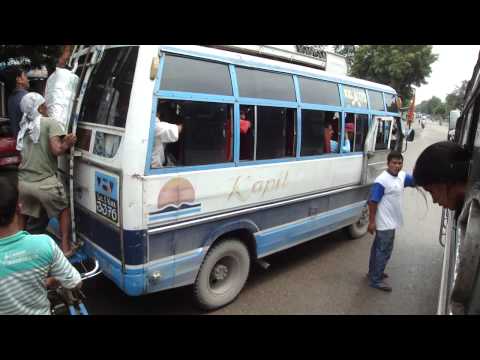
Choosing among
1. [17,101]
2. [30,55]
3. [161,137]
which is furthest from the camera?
[30,55]

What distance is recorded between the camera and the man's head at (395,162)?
13.2 feet

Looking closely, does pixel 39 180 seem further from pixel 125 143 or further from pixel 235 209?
pixel 235 209

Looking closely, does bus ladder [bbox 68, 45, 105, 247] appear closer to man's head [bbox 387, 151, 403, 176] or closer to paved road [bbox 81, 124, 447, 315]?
paved road [bbox 81, 124, 447, 315]

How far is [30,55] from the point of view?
6.03m

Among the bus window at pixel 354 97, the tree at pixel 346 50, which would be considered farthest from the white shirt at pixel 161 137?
the tree at pixel 346 50

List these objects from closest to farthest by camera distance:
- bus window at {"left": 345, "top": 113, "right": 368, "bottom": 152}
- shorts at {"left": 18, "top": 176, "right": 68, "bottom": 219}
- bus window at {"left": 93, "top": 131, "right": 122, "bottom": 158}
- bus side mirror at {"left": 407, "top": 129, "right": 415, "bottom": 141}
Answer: bus window at {"left": 93, "top": 131, "right": 122, "bottom": 158} < shorts at {"left": 18, "top": 176, "right": 68, "bottom": 219} < bus window at {"left": 345, "top": 113, "right": 368, "bottom": 152} < bus side mirror at {"left": 407, "top": 129, "right": 415, "bottom": 141}

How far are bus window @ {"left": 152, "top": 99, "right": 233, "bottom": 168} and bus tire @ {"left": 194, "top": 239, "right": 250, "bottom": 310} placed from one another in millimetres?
945

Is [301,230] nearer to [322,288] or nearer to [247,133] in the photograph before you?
[322,288]

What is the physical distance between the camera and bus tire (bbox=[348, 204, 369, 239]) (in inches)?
228

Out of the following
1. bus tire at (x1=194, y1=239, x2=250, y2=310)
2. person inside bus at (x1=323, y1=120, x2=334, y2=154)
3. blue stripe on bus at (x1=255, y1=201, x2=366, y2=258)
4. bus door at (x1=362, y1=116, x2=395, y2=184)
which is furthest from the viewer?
bus door at (x1=362, y1=116, x2=395, y2=184)

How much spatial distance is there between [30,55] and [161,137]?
4.80 metres

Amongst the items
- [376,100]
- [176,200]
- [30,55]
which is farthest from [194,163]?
[30,55]

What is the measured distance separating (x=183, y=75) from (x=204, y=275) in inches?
74.8

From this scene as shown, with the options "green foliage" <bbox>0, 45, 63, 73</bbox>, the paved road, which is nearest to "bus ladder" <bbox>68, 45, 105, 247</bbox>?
the paved road
